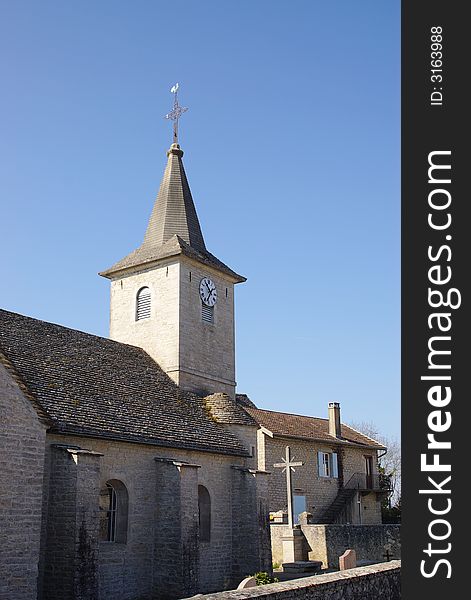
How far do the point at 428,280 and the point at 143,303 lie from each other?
71.7 ft

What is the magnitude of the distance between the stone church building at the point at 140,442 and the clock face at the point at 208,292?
7 cm

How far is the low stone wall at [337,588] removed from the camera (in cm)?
850

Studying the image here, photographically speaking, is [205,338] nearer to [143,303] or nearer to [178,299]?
[178,299]

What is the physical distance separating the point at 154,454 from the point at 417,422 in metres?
14.9

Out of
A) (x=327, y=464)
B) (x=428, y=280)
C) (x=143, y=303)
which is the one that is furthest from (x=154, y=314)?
(x=428, y=280)

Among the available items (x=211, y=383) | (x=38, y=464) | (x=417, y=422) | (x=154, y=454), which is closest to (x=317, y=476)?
(x=211, y=383)

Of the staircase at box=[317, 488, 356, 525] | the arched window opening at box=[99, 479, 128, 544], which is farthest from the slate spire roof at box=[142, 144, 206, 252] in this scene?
the staircase at box=[317, 488, 356, 525]

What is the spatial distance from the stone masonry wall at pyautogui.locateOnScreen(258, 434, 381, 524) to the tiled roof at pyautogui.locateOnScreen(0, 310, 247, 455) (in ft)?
29.8

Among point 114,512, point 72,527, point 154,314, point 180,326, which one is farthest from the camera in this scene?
point 154,314

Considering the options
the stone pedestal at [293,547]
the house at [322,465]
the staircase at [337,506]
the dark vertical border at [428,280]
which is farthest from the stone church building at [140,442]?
the staircase at [337,506]

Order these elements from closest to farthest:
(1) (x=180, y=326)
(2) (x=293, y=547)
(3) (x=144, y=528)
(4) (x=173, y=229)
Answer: (3) (x=144, y=528)
(2) (x=293, y=547)
(1) (x=180, y=326)
(4) (x=173, y=229)

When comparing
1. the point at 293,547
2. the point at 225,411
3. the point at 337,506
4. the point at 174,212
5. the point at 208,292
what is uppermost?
the point at 174,212

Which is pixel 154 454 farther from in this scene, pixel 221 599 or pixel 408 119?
pixel 408 119

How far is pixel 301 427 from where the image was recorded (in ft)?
121
